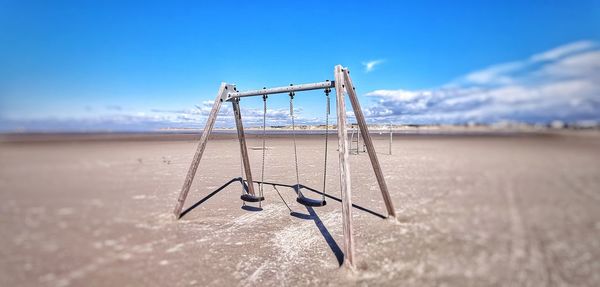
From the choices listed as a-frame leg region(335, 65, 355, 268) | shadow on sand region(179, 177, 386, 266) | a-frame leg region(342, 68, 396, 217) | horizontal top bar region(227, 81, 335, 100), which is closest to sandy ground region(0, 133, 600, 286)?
shadow on sand region(179, 177, 386, 266)

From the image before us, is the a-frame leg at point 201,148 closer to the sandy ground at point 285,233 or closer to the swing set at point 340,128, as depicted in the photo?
the swing set at point 340,128

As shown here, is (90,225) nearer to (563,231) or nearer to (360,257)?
(360,257)

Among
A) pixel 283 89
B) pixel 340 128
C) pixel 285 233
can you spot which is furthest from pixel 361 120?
pixel 285 233

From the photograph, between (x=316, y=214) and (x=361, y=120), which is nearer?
(x=361, y=120)

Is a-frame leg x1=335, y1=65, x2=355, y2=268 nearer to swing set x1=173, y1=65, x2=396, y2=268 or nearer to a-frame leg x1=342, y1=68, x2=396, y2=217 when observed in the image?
swing set x1=173, y1=65, x2=396, y2=268

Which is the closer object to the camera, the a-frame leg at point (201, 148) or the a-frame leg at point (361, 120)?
the a-frame leg at point (361, 120)

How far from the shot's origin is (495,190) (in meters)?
6.44

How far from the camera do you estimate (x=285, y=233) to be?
5008mm

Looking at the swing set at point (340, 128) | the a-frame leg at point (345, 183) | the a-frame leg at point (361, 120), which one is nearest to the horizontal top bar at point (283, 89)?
the swing set at point (340, 128)

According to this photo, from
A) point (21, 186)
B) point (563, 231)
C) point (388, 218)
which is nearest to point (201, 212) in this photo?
point (21, 186)

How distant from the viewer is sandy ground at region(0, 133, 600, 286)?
10.8 ft

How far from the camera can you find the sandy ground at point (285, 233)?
10.8 ft

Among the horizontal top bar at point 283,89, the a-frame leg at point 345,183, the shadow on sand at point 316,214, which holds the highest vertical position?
the horizontal top bar at point 283,89

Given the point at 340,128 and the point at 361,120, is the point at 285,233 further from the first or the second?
the point at 361,120
